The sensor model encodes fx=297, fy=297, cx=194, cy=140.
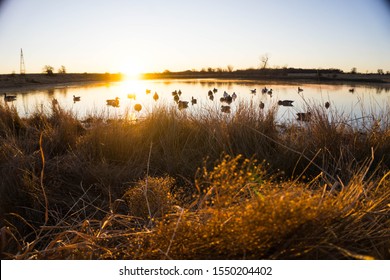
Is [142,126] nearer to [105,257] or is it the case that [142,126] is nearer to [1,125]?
[1,125]

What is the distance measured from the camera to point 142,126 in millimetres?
5059

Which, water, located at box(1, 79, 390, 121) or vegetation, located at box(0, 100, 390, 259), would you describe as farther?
water, located at box(1, 79, 390, 121)

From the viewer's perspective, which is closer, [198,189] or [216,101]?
[198,189]

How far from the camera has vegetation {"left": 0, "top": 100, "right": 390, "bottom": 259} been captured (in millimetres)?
1317

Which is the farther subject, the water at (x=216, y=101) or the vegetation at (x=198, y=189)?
the water at (x=216, y=101)

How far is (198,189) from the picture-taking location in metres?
1.54

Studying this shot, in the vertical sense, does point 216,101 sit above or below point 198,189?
above

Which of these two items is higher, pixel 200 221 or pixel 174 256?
pixel 200 221

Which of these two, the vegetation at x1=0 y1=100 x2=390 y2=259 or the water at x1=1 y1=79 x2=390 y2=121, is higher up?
the water at x1=1 y1=79 x2=390 y2=121

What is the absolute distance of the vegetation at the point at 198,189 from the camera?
51.9 inches

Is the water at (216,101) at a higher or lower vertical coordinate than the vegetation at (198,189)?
higher
